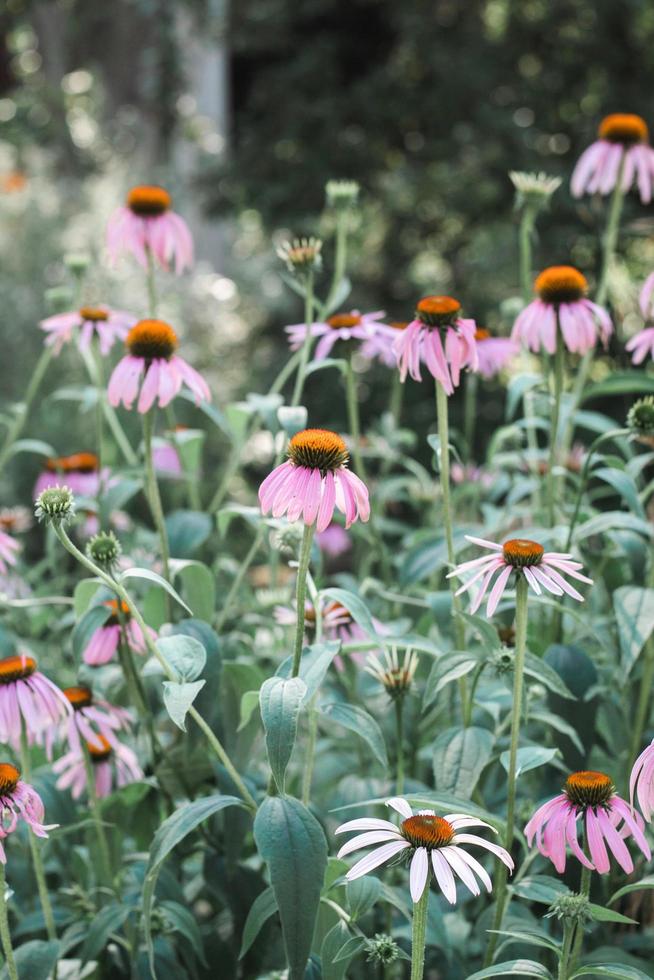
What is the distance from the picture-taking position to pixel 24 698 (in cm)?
96

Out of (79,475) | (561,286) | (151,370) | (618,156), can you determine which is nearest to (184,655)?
(151,370)

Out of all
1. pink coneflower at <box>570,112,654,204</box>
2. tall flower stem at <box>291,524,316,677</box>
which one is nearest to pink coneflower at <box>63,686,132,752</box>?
tall flower stem at <box>291,524,316,677</box>

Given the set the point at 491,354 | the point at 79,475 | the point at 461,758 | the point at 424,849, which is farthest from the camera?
the point at 79,475

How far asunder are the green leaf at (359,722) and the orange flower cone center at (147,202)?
778 millimetres

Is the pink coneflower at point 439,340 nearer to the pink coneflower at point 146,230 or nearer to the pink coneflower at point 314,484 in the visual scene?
the pink coneflower at point 314,484

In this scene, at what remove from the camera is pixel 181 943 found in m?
1.07

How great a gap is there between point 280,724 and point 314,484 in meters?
0.17

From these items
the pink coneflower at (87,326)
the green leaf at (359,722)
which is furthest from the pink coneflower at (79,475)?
the green leaf at (359,722)

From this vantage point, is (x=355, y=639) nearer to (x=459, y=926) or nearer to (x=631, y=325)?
(x=459, y=926)

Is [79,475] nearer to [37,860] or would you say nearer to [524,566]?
[37,860]

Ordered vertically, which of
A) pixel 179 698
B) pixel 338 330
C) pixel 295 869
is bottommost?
pixel 295 869

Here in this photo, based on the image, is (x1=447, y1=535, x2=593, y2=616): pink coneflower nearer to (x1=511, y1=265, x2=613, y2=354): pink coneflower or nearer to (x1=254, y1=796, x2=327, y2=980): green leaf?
(x1=254, y1=796, x2=327, y2=980): green leaf

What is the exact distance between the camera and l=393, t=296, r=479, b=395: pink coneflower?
978 mm

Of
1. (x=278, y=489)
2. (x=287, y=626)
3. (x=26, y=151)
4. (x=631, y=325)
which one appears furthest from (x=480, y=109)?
(x=278, y=489)
